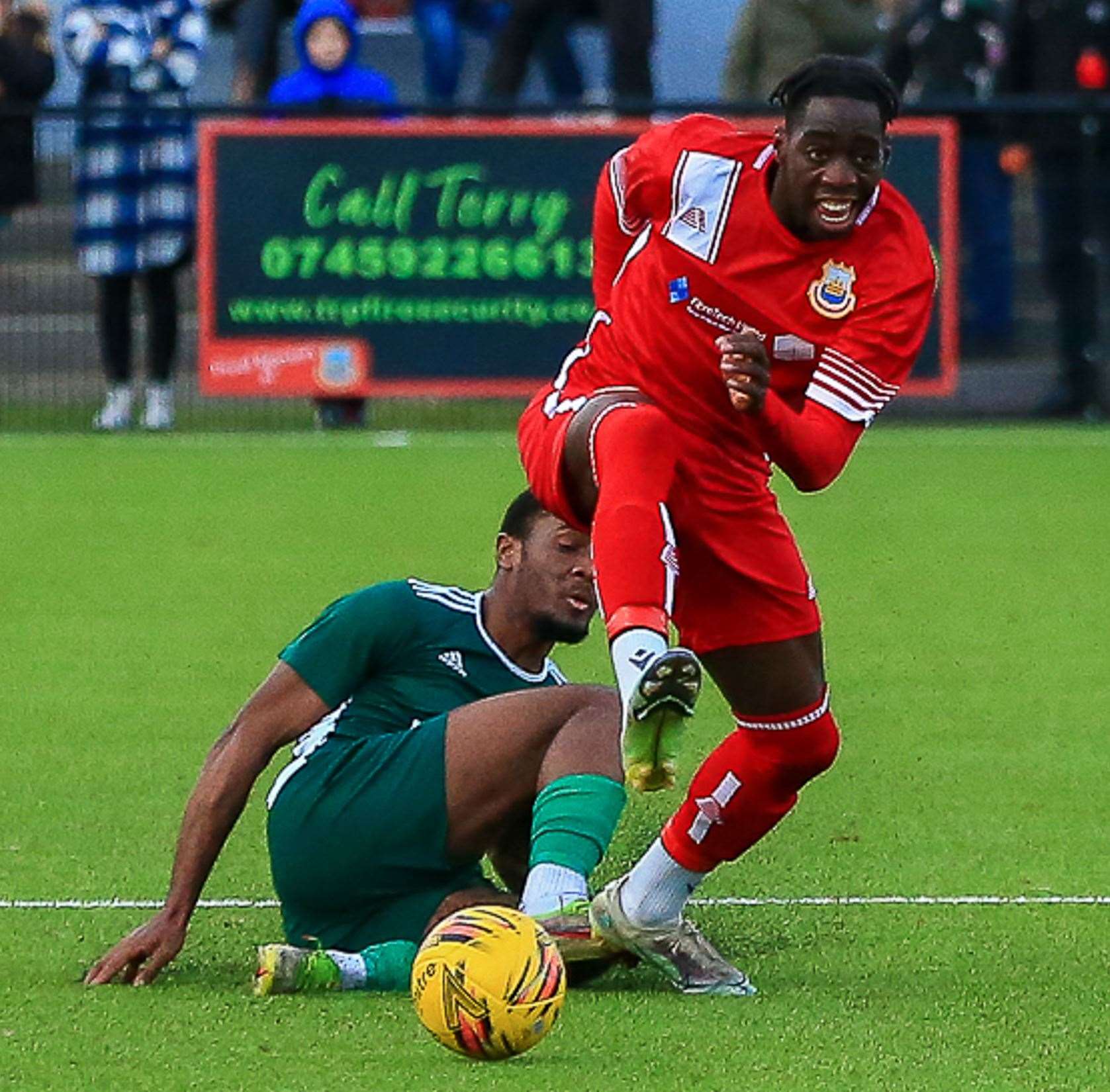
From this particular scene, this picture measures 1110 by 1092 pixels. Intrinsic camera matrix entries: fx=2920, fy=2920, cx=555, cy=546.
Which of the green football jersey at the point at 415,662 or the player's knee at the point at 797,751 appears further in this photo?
the green football jersey at the point at 415,662

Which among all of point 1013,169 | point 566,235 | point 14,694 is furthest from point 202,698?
point 1013,169

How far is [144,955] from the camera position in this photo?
535 cm

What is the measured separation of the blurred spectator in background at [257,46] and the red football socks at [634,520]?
12190 millimetres

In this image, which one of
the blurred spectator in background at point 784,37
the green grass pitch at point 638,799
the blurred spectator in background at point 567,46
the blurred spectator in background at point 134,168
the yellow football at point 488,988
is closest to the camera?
the yellow football at point 488,988

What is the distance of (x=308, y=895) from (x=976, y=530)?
689cm

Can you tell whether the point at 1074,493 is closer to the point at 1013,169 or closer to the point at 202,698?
the point at 1013,169

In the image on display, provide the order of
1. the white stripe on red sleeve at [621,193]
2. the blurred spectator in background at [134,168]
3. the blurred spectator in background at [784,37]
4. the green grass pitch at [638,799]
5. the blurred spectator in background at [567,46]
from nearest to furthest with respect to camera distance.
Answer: the green grass pitch at [638,799] → the white stripe on red sleeve at [621,193] → the blurred spectator in background at [134,168] → the blurred spectator in background at [784,37] → the blurred spectator in background at [567,46]

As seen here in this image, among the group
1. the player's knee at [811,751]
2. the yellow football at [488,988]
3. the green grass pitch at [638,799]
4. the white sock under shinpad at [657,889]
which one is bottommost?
the green grass pitch at [638,799]

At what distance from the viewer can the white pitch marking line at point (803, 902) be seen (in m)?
6.08

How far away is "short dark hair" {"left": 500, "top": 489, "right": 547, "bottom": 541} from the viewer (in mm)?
5590

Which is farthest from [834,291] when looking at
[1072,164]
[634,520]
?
[1072,164]

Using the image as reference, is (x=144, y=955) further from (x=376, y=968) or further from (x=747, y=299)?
(x=747, y=299)

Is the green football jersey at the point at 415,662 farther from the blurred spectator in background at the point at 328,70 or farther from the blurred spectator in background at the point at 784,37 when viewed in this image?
the blurred spectator in background at the point at 784,37

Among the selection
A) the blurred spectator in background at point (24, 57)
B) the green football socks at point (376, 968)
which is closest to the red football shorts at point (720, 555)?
the green football socks at point (376, 968)
